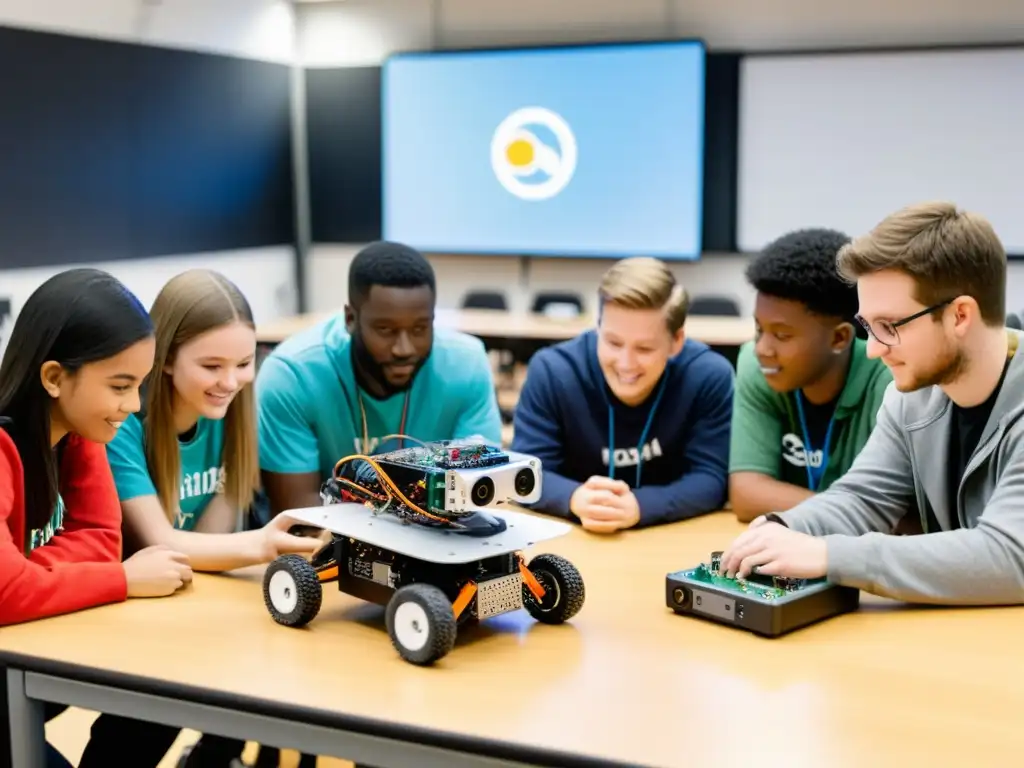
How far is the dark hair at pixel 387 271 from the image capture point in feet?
8.54

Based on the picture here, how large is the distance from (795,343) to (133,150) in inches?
170

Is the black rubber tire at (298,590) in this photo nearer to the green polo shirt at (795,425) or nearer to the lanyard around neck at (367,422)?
the lanyard around neck at (367,422)

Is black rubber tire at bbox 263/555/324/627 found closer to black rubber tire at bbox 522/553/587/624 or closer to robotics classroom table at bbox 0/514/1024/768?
robotics classroom table at bbox 0/514/1024/768

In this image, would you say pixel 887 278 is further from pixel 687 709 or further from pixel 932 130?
pixel 932 130

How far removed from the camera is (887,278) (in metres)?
1.84

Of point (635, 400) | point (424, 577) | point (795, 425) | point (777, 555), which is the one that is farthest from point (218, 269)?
point (777, 555)

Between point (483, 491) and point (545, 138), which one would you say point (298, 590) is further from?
point (545, 138)

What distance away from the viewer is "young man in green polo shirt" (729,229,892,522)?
7.98 ft

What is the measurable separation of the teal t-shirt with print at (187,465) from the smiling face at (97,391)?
27cm

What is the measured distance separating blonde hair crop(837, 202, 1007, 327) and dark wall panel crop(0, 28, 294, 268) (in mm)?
4194

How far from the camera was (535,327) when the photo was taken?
5.54 m

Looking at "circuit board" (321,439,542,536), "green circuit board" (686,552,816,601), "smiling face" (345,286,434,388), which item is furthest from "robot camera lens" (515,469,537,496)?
"smiling face" (345,286,434,388)

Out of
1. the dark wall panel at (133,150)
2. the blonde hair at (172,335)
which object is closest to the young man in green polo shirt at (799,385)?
the blonde hair at (172,335)

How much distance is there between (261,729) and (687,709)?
1.92 ft
